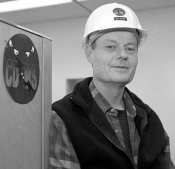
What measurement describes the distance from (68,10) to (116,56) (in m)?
1.79

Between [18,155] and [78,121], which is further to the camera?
[78,121]

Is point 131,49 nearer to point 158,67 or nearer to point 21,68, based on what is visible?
point 21,68

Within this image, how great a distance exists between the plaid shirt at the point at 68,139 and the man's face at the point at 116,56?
11 cm

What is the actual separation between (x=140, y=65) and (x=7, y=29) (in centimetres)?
207

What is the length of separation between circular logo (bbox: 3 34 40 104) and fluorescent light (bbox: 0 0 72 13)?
1.62 m

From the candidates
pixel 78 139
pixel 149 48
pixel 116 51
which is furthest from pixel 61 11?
pixel 78 139

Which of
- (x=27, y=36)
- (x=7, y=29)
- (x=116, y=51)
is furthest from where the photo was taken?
(x=116, y=51)

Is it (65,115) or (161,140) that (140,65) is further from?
(65,115)

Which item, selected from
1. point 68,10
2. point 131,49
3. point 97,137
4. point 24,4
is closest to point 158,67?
point 68,10

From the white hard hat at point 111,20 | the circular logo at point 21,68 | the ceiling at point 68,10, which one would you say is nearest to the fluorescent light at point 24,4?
the ceiling at point 68,10

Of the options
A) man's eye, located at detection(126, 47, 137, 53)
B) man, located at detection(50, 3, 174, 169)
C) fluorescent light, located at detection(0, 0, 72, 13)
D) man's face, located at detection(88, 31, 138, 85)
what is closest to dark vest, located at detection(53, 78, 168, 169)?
man, located at detection(50, 3, 174, 169)

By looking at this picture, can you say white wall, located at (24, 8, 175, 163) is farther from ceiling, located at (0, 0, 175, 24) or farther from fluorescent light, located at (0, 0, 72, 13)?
fluorescent light, located at (0, 0, 72, 13)

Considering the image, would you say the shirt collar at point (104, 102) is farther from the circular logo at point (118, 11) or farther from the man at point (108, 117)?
the circular logo at point (118, 11)

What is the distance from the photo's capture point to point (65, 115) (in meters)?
1.21
